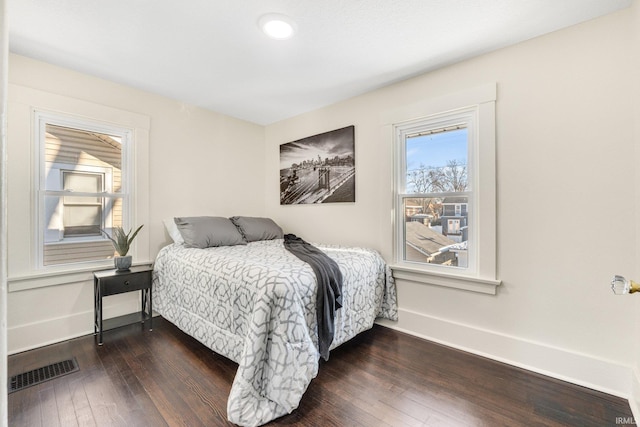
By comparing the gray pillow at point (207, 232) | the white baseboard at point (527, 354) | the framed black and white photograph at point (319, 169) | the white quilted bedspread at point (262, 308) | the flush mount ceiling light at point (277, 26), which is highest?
the flush mount ceiling light at point (277, 26)

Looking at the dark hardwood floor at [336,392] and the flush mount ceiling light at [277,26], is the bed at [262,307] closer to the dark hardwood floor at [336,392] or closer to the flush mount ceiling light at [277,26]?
the dark hardwood floor at [336,392]

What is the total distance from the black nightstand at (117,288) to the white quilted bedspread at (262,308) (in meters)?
0.15

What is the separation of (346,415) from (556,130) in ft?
7.47

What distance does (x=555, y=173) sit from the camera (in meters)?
1.93

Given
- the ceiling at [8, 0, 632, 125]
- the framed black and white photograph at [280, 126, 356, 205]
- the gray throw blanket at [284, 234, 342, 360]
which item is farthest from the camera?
the framed black and white photograph at [280, 126, 356, 205]

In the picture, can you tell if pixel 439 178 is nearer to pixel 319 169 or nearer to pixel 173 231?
pixel 319 169

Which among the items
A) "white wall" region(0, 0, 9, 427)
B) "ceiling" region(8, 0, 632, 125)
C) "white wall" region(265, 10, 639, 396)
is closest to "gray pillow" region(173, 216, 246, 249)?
"ceiling" region(8, 0, 632, 125)

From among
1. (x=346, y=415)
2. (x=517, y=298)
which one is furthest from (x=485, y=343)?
(x=346, y=415)

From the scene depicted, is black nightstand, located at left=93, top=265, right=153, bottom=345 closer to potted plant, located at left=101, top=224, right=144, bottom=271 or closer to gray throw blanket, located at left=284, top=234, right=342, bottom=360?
potted plant, located at left=101, top=224, right=144, bottom=271

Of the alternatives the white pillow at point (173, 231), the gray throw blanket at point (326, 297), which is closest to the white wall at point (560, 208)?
the gray throw blanket at point (326, 297)

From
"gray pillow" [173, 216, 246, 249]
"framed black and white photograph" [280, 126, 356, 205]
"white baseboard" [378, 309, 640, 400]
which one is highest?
"framed black and white photograph" [280, 126, 356, 205]

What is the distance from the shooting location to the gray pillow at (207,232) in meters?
2.77

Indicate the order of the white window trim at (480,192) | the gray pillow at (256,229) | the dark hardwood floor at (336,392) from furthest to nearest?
the gray pillow at (256,229) → the white window trim at (480,192) → the dark hardwood floor at (336,392)

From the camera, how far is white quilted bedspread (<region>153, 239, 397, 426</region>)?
60.7 inches
